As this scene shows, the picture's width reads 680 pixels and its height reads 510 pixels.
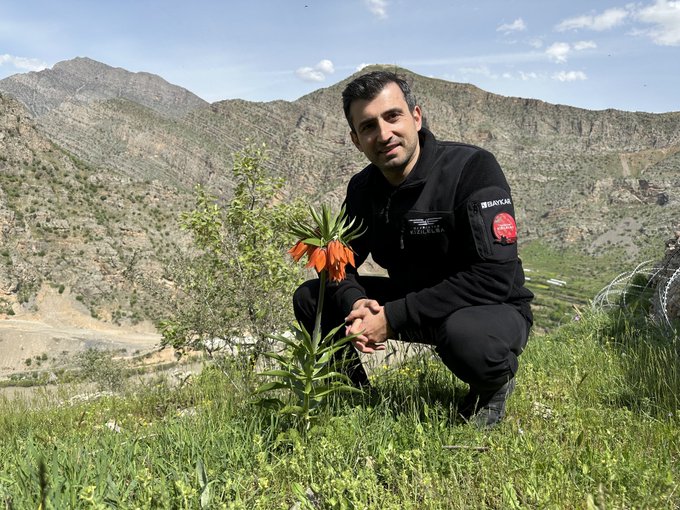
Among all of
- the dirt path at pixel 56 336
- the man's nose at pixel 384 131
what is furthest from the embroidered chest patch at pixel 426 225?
the dirt path at pixel 56 336

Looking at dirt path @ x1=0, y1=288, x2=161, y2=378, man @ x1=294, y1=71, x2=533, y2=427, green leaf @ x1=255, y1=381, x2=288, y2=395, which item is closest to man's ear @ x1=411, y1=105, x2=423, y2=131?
man @ x1=294, y1=71, x2=533, y2=427

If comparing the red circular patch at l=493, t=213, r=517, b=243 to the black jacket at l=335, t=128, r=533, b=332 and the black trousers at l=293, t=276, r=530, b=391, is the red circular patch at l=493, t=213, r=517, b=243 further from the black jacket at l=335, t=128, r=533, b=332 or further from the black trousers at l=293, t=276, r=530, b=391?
the black trousers at l=293, t=276, r=530, b=391

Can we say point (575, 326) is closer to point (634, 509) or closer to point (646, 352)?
point (646, 352)

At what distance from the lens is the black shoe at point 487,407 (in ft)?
9.08

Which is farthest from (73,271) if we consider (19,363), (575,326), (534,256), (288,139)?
(288,139)

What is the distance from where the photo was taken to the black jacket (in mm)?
2852

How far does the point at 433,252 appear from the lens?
3186 millimetres

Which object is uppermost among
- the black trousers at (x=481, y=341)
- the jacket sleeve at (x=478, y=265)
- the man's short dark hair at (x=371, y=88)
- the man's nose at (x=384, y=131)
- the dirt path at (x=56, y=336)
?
the man's short dark hair at (x=371, y=88)

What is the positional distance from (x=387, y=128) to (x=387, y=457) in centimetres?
184

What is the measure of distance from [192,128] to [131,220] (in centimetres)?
10205

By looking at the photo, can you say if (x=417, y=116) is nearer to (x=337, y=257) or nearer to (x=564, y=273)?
(x=337, y=257)

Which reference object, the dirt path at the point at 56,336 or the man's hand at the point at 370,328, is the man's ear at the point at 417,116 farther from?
the dirt path at the point at 56,336

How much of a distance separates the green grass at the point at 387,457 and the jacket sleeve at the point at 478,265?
529mm

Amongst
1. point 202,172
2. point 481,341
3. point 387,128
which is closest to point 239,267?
point 387,128
